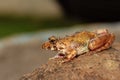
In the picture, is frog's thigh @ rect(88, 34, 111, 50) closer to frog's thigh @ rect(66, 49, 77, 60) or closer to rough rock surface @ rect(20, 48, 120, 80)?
rough rock surface @ rect(20, 48, 120, 80)

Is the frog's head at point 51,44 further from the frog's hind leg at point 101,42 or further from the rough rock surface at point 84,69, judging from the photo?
the frog's hind leg at point 101,42

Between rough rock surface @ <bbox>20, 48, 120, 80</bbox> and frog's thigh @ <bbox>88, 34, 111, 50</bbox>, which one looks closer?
rough rock surface @ <bbox>20, 48, 120, 80</bbox>

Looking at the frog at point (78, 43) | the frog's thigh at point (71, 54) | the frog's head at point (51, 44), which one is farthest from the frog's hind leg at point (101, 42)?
the frog's head at point (51, 44)

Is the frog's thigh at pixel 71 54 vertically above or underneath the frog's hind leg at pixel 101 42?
underneath

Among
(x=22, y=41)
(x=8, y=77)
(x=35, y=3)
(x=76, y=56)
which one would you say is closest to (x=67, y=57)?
(x=76, y=56)

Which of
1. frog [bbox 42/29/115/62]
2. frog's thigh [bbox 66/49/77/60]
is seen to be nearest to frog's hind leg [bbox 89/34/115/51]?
frog [bbox 42/29/115/62]

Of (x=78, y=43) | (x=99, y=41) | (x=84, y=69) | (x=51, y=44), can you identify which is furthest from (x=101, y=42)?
(x=51, y=44)
